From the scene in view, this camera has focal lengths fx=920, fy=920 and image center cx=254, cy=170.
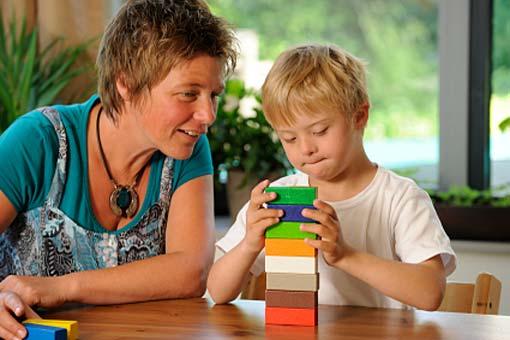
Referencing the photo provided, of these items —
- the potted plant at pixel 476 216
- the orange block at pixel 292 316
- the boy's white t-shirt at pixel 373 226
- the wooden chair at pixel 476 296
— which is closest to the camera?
the orange block at pixel 292 316

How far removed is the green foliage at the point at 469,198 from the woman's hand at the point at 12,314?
197 centimetres

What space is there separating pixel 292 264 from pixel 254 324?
16 centimetres

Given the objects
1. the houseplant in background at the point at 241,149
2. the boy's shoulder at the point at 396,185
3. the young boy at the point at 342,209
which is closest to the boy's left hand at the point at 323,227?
the young boy at the point at 342,209

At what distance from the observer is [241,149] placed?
11.8 ft

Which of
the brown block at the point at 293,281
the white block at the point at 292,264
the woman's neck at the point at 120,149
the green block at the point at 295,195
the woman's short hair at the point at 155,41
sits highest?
the woman's short hair at the point at 155,41

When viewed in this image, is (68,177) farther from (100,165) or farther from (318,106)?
(318,106)

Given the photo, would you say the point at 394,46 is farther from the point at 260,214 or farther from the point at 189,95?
the point at 260,214

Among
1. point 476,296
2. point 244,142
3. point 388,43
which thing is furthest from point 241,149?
point 476,296

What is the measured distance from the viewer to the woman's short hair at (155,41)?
6.75ft

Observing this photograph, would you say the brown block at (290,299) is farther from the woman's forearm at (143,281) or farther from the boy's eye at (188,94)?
the boy's eye at (188,94)

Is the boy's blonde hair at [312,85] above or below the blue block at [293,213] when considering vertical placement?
above

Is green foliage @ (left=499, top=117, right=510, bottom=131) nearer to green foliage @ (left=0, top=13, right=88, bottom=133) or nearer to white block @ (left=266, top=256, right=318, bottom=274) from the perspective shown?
green foliage @ (left=0, top=13, right=88, bottom=133)

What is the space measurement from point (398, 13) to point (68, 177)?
189cm

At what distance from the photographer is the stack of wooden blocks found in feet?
5.59
